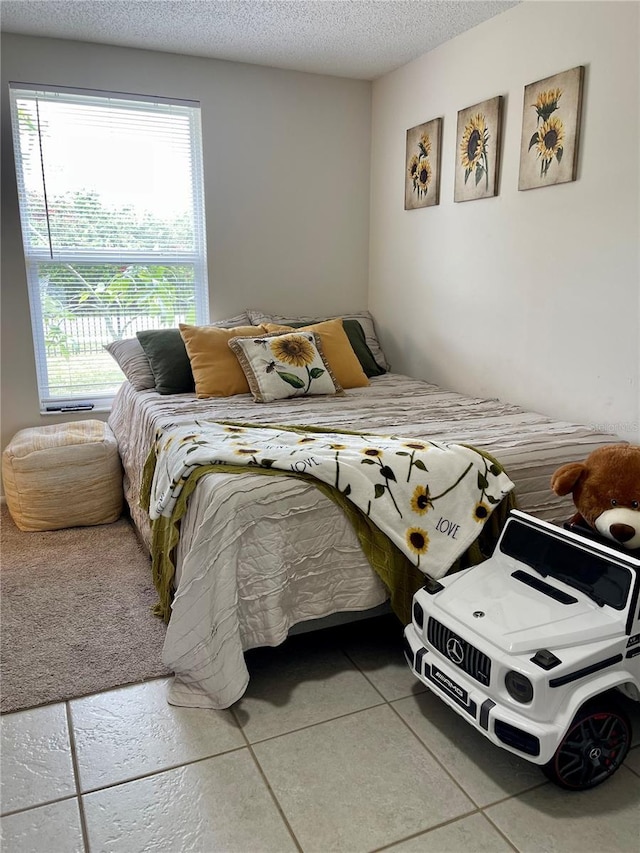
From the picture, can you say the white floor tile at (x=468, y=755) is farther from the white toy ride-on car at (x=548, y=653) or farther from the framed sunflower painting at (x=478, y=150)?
the framed sunflower painting at (x=478, y=150)

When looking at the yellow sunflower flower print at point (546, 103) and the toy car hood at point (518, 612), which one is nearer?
the toy car hood at point (518, 612)

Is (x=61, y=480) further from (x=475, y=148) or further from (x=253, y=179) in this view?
(x=475, y=148)

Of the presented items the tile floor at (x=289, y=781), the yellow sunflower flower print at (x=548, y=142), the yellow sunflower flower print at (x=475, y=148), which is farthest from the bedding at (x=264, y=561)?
the yellow sunflower flower print at (x=475, y=148)

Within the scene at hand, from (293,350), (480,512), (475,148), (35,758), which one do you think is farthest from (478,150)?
(35,758)

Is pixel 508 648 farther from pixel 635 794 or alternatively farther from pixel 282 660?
pixel 282 660

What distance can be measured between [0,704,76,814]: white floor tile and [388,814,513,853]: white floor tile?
0.82 metres

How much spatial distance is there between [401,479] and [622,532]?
0.62 metres

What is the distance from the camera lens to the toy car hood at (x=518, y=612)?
1470 millimetres

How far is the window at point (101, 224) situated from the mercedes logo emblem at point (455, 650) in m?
→ 2.66

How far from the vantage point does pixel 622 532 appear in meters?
1.71

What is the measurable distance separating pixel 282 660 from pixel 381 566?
48 cm

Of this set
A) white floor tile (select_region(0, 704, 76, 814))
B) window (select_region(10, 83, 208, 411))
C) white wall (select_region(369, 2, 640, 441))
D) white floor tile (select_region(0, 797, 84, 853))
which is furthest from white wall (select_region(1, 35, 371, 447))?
white floor tile (select_region(0, 797, 84, 853))

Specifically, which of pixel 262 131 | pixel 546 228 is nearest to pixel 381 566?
pixel 546 228

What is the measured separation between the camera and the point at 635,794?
1507 millimetres
